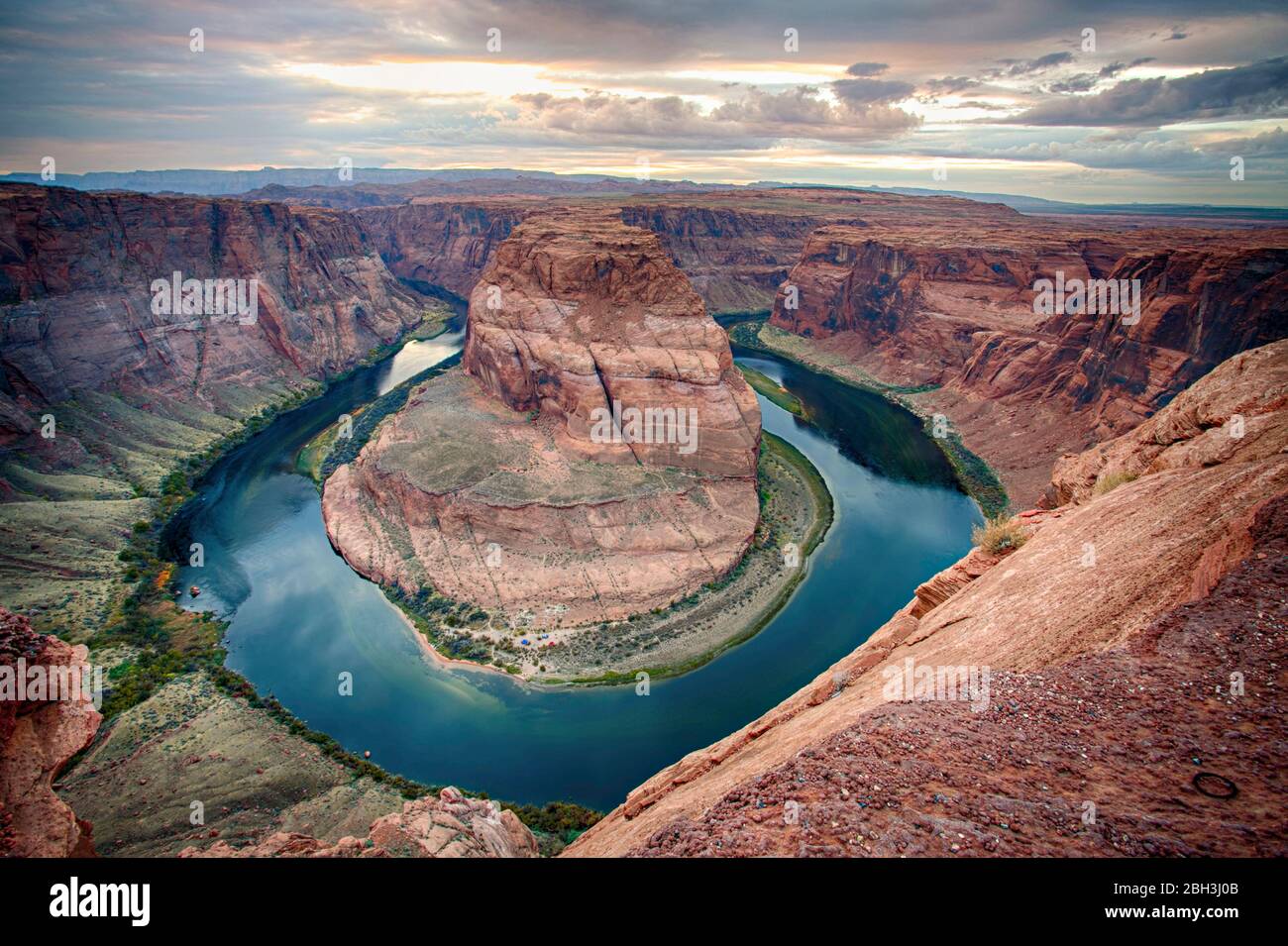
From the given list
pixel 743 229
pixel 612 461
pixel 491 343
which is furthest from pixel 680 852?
pixel 743 229

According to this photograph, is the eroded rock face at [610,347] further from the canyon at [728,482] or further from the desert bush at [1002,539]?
the desert bush at [1002,539]

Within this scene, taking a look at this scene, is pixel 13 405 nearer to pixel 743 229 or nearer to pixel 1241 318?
pixel 1241 318

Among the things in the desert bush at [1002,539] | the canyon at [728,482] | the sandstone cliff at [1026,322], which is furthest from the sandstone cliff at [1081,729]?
the sandstone cliff at [1026,322]

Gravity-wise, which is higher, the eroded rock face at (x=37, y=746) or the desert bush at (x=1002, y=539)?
the desert bush at (x=1002, y=539)

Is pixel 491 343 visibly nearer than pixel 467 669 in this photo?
No

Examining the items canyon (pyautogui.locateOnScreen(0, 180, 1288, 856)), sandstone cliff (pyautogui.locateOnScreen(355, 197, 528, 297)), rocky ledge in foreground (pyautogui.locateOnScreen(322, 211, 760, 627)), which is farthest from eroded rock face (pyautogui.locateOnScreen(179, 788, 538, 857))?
sandstone cliff (pyautogui.locateOnScreen(355, 197, 528, 297))

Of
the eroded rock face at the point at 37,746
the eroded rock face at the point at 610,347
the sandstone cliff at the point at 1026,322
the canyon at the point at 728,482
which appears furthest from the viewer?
the sandstone cliff at the point at 1026,322
